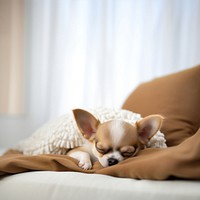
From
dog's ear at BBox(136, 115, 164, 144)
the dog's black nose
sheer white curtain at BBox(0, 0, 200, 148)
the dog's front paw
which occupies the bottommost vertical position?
the dog's front paw

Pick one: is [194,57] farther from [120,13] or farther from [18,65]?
[18,65]

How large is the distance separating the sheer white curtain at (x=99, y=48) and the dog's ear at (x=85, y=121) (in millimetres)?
1055

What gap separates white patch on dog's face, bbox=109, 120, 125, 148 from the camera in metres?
0.96

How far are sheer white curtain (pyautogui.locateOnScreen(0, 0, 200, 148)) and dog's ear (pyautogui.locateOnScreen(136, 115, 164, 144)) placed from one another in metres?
1.07

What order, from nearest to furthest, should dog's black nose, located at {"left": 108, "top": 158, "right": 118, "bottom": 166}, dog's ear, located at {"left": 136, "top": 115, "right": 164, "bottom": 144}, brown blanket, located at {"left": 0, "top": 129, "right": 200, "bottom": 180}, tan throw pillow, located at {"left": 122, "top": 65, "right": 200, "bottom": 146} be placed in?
brown blanket, located at {"left": 0, "top": 129, "right": 200, "bottom": 180} → dog's black nose, located at {"left": 108, "top": 158, "right": 118, "bottom": 166} → dog's ear, located at {"left": 136, "top": 115, "right": 164, "bottom": 144} → tan throw pillow, located at {"left": 122, "top": 65, "right": 200, "bottom": 146}

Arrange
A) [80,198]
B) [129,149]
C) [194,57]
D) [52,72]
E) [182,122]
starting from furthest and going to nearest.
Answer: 1. [52,72]
2. [194,57]
3. [182,122]
4. [129,149]
5. [80,198]

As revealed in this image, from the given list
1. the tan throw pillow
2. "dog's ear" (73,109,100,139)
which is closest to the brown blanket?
"dog's ear" (73,109,100,139)

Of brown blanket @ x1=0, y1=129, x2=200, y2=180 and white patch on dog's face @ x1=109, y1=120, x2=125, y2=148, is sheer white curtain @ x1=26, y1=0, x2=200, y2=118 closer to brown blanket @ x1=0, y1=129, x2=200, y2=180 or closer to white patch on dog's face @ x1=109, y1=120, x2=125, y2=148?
white patch on dog's face @ x1=109, y1=120, x2=125, y2=148

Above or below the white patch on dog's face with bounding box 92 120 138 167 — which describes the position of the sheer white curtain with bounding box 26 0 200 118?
above

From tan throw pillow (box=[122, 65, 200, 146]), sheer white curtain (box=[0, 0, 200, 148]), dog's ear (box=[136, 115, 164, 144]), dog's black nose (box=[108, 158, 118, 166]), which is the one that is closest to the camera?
dog's black nose (box=[108, 158, 118, 166])

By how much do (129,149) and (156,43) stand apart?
1.33 meters

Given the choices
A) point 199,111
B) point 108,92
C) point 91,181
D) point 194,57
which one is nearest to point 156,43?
point 194,57

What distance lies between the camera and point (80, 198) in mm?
745

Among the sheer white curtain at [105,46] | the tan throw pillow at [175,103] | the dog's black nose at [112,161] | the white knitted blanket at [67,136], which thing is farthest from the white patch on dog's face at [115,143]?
the sheer white curtain at [105,46]
